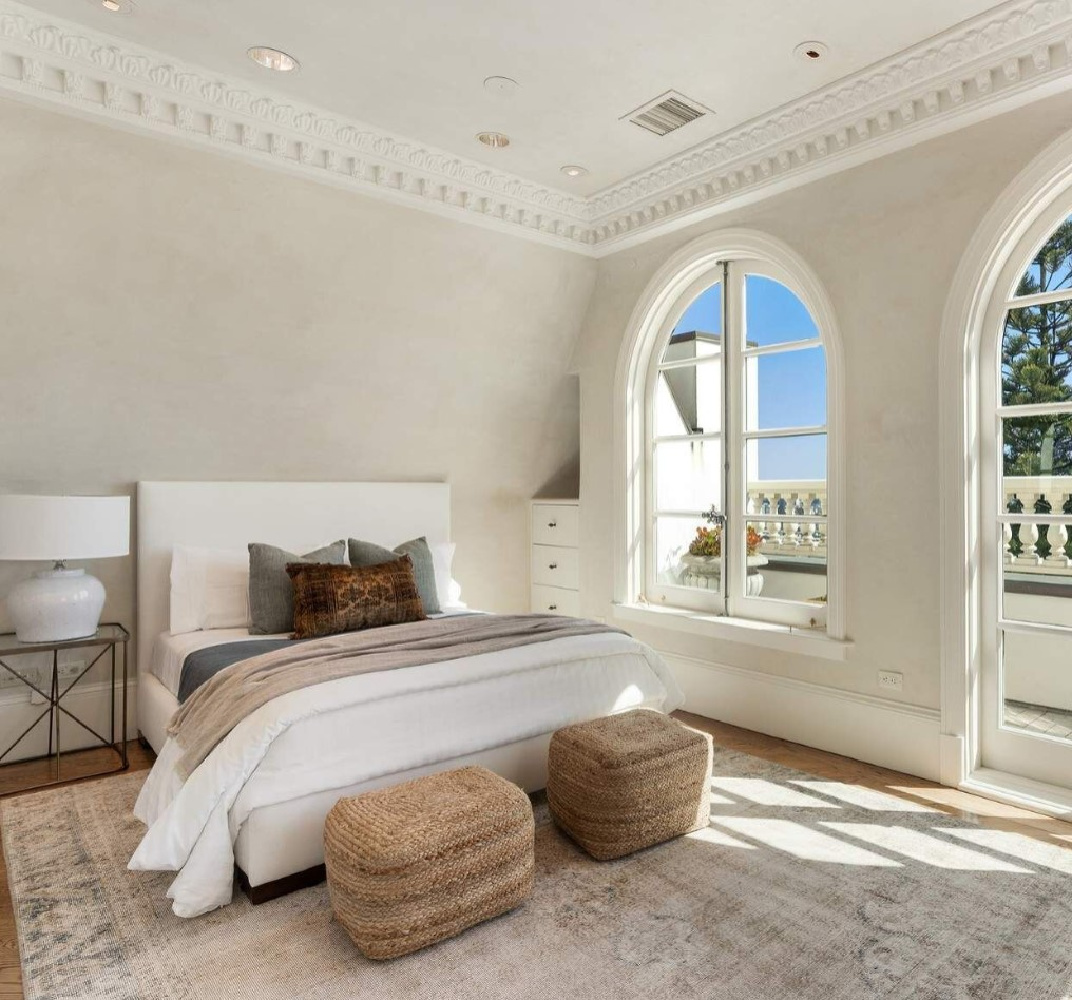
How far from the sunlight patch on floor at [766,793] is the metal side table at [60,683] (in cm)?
255

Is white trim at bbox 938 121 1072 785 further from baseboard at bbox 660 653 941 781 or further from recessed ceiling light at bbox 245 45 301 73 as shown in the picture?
recessed ceiling light at bbox 245 45 301 73

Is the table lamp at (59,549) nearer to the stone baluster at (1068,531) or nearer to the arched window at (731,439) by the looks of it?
the arched window at (731,439)

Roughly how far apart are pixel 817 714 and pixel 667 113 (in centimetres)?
284

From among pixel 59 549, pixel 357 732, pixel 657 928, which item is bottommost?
pixel 657 928

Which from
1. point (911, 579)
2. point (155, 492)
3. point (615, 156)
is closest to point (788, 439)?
point (911, 579)

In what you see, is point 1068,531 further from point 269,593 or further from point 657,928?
point 269,593

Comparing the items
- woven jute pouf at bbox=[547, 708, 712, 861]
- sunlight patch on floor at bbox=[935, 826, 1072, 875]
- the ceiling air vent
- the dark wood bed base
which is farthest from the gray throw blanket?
the ceiling air vent

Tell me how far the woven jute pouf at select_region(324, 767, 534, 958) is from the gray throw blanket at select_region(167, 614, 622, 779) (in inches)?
18.2

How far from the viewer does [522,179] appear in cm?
394

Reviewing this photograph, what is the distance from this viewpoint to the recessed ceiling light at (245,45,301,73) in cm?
277

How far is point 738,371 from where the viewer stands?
3977 millimetres

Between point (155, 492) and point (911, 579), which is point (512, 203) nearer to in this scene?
point (155, 492)

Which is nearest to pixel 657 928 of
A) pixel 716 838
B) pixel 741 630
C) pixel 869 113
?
pixel 716 838

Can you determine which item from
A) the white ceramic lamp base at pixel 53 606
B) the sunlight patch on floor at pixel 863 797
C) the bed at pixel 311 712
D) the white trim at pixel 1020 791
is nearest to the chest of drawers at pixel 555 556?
the bed at pixel 311 712
